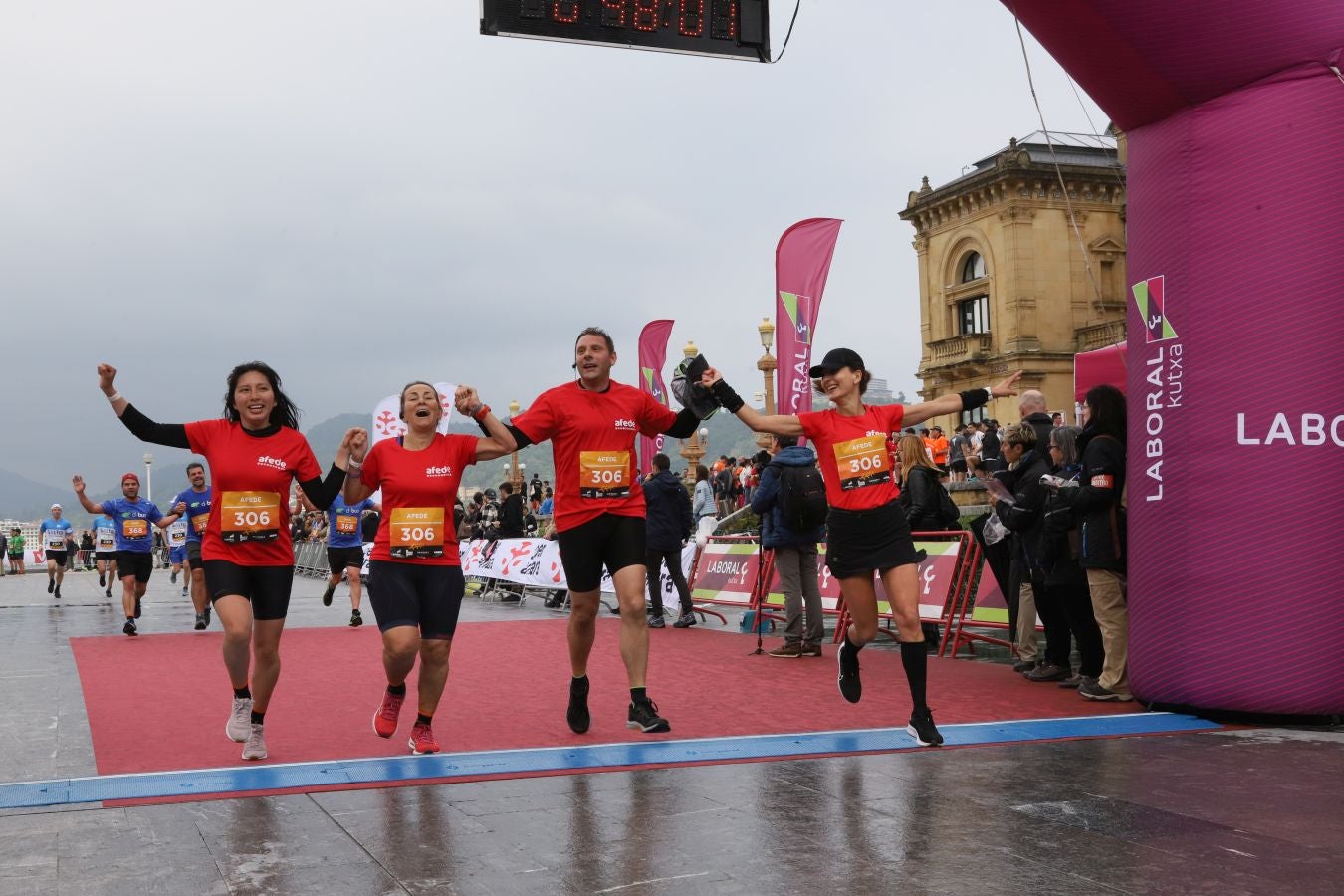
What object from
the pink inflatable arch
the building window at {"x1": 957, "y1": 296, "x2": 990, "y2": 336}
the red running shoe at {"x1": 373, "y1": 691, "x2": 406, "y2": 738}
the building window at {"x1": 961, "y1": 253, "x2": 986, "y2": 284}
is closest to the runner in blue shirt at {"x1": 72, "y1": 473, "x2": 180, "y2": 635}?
the red running shoe at {"x1": 373, "y1": 691, "x2": 406, "y2": 738}

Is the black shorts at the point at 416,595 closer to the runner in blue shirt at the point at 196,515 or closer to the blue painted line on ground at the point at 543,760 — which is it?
the blue painted line on ground at the point at 543,760

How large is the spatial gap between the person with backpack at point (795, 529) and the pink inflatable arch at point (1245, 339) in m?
3.98

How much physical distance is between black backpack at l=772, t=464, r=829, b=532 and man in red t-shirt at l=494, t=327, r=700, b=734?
13.3ft

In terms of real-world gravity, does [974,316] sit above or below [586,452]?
above

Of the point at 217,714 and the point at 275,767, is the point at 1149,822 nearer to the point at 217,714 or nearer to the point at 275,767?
the point at 275,767

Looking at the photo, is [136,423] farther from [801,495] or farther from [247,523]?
[801,495]

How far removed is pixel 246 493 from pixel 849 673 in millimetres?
3404

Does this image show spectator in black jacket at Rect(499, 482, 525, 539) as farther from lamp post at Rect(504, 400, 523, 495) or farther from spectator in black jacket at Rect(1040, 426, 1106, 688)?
spectator in black jacket at Rect(1040, 426, 1106, 688)

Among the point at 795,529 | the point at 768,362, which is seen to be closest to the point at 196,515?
the point at 795,529

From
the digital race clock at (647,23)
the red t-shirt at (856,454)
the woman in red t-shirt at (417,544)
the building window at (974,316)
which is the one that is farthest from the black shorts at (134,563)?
the building window at (974,316)

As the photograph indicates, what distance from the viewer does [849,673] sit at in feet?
23.7

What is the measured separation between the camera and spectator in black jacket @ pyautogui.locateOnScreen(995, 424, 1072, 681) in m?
9.11

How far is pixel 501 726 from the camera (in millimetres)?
7355

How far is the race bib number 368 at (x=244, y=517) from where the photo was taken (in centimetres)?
632
